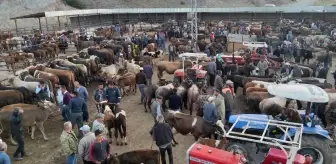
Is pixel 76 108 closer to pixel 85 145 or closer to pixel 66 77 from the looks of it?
pixel 85 145

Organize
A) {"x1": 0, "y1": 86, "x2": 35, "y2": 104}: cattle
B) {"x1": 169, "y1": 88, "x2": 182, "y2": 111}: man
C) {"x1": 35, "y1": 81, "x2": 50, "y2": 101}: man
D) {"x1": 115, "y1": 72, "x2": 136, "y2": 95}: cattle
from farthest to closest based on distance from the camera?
{"x1": 115, "y1": 72, "x2": 136, "y2": 95}: cattle → {"x1": 0, "y1": 86, "x2": 35, "y2": 104}: cattle → {"x1": 35, "y1": 81, "x2": 50, "y2": 101}: man → {"x1": 169, "y1": 88, "x2": 182, "y2": 111}: man

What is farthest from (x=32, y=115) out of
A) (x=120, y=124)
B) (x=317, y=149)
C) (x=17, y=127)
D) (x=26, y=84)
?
(x=317, y=149)

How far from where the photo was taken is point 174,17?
1636 inches

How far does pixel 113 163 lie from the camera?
714cm

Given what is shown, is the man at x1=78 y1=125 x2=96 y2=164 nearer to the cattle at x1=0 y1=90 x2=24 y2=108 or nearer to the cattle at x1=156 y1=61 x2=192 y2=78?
the cattle at x1=0 y1=90 x2=24 y2=108

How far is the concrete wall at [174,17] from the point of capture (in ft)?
125

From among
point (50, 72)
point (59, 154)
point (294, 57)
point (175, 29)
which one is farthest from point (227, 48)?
point (59, 154)

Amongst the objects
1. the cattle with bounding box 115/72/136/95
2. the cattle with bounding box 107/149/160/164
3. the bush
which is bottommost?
the cattle with bounding box 107/149/160/164

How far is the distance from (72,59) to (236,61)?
9049 millimetres

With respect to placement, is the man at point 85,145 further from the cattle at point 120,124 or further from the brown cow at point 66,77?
the brown cow at point 66,77

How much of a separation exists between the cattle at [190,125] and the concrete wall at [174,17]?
30.5 meters

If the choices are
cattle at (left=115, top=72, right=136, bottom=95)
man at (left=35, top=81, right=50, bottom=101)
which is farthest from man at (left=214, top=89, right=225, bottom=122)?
man at (left=35, top=81, right=50, bottom=101)

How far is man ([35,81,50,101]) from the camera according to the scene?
11531 millimetres

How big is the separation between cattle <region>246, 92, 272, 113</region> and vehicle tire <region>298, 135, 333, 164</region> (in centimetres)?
381
